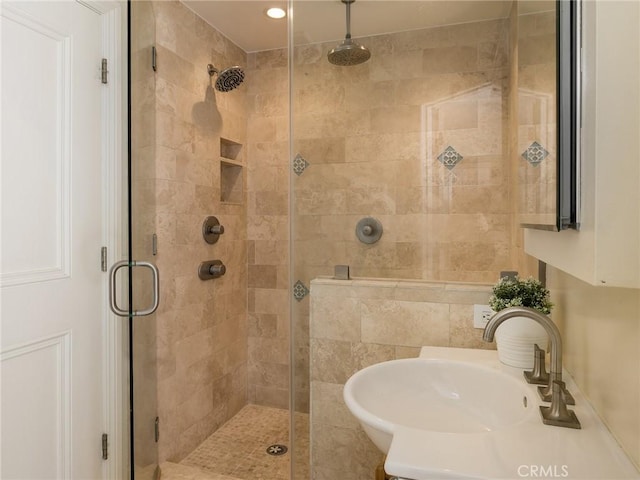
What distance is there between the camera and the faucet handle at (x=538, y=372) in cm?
109

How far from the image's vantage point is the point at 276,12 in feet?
7.51

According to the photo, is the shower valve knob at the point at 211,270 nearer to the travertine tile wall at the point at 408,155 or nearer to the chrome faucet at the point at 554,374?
the travertine tile wall at the point at 408,155

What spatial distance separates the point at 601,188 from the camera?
625mm

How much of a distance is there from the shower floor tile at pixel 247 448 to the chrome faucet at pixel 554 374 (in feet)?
3.81

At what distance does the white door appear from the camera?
1.29m

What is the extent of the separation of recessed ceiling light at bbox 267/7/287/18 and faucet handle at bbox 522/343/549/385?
2.14 meters

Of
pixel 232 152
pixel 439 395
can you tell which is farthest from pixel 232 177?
pixel 439 395

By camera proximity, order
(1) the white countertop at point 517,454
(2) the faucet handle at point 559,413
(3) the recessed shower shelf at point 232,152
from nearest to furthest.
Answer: (1) the white countertop at point 517,454
(2) the faucet handle at point 559,413
(3) the recessed shower shelf at point 232,152

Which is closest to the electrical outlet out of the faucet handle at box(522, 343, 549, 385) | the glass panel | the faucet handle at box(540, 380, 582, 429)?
the faucet handle at box(522, 343, 549, 385)

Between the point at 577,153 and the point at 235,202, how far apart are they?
230cm

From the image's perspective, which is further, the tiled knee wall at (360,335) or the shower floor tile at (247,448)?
the shower floor tile at (247,448)

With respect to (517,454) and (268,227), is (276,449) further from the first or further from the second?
(517,454)

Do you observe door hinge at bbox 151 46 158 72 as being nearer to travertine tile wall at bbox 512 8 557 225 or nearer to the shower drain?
travertine tile wall at bbox 512 8 557 225

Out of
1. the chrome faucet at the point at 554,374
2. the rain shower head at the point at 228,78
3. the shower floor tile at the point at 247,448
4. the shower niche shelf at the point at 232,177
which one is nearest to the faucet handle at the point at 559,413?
the chrome faucet at the point at 554,374
